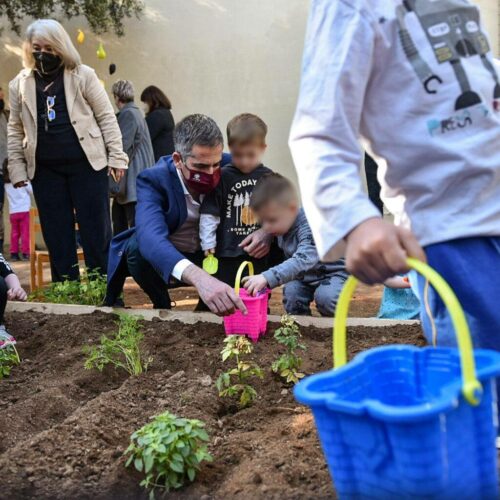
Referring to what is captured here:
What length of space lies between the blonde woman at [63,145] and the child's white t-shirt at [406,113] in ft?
12.7

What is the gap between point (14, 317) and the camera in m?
4.80

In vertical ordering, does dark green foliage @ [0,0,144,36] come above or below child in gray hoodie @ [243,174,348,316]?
above

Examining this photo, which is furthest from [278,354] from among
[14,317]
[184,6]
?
[184,6]

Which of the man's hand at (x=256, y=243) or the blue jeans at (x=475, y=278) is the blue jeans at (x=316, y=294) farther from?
the blue jeans at (x=475, y=278)

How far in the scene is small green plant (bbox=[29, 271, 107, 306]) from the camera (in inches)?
197

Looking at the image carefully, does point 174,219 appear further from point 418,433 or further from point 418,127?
point 418,433

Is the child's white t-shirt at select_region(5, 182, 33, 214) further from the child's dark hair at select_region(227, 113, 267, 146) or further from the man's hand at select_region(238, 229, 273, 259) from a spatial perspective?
the man's hand at select_region(238, 229, 273, 259)

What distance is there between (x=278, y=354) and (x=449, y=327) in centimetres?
201

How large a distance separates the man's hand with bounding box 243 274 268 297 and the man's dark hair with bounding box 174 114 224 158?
711 millimetres

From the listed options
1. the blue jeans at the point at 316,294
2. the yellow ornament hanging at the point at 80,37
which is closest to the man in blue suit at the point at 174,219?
the blue jeans at the point at 316,294

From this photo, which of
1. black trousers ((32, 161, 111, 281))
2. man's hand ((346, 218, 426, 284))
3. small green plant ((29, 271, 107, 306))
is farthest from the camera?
black trousers ((32, 161, 111, 281))

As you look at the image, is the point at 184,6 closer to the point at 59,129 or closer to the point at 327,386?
the point at 59,129

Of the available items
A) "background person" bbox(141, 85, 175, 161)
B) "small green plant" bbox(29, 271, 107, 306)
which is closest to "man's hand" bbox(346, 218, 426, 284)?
"small green plant" bbox(29, 271, 107, 306)

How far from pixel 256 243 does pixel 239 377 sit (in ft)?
3.85
